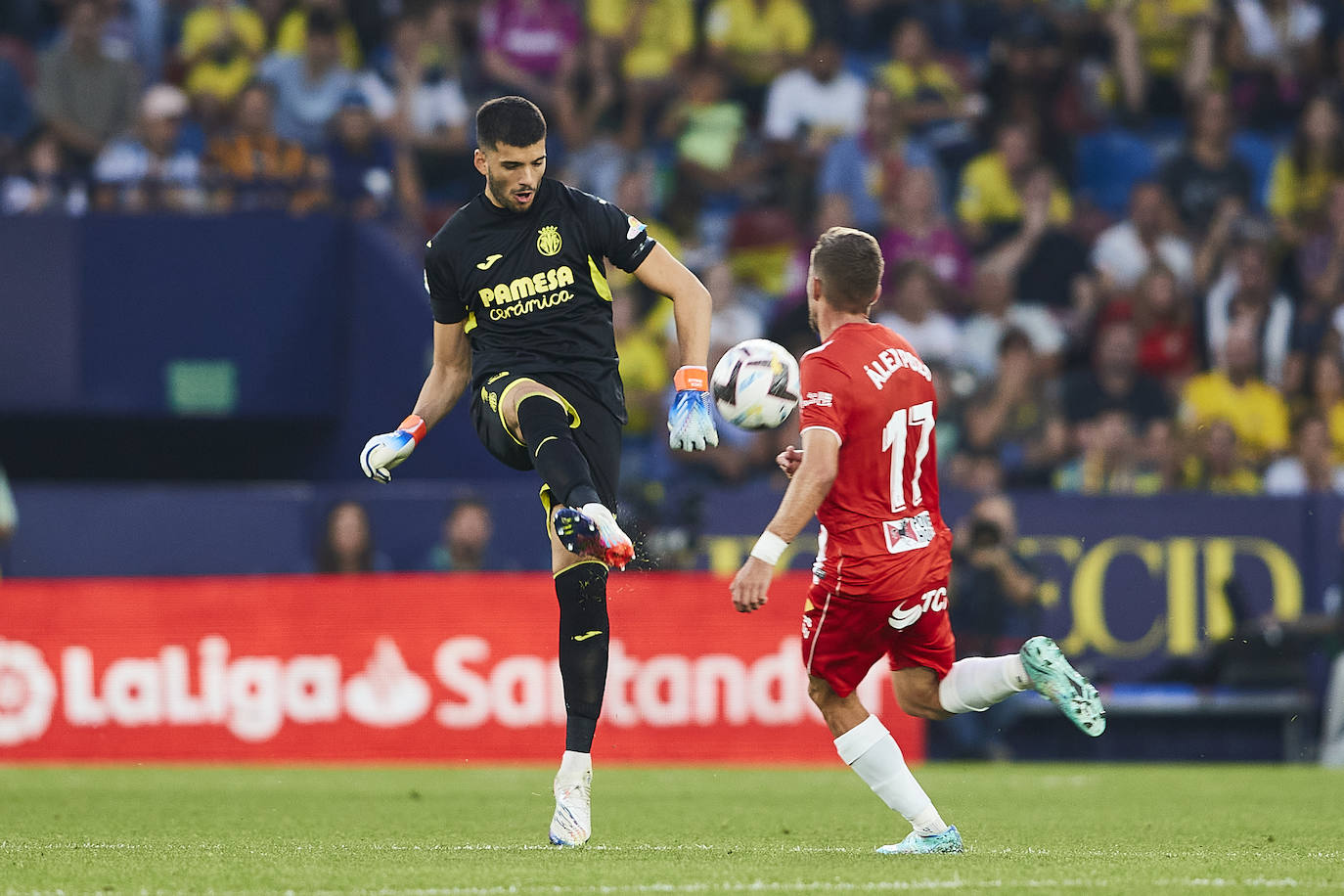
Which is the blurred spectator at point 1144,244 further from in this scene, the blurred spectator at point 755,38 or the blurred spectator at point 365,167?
the blurred spectator at point 365,167

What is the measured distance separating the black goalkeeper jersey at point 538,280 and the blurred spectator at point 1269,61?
12.0 metres

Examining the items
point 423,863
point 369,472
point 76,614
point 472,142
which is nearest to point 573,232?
point 369,472

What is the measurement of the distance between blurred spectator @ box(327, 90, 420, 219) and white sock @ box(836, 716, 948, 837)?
351 inches

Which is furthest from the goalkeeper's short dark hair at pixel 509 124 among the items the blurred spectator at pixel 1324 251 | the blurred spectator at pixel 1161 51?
the blurred spectator at pixel 1161 51

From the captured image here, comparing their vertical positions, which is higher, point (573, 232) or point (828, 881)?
point (573, 232)

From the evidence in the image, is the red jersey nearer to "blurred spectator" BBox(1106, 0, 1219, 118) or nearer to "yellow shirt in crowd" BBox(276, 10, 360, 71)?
"yellow shirt in crowd" BBox(276, 10, 360, 71)

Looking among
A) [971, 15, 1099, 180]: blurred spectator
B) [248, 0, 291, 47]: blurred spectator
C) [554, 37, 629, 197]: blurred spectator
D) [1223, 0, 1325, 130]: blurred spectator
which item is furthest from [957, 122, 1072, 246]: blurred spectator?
[248, 0, 291, 47]: blurred spectator

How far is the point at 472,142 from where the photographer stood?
16.0 meters

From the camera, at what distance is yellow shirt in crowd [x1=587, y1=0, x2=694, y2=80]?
17.0m

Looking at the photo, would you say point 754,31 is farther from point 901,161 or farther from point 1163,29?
point 1163,29

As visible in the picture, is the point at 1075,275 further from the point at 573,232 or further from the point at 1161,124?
the point at 573,232

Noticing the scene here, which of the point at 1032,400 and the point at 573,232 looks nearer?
the point at 573,232

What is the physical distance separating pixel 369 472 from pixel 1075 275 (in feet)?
31.7

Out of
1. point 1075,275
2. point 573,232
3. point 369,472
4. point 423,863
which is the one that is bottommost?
point 423,863
